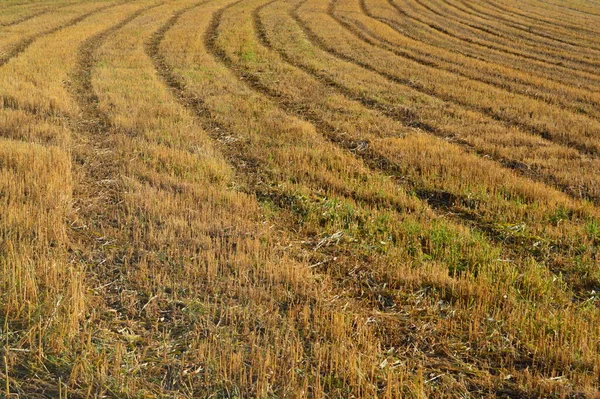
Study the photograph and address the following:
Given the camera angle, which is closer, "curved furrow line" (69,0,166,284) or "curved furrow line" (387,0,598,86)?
"curved furrow line" (69,0,166,284)

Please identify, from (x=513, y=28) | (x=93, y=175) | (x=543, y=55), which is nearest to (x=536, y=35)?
(x=513, y=28)

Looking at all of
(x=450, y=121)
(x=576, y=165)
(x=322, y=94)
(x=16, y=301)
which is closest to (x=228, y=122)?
(x=322, y=94)

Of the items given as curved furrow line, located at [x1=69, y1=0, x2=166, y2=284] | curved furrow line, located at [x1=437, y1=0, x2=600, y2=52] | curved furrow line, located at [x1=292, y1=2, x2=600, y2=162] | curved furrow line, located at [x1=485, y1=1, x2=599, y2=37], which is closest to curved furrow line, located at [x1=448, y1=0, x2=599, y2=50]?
curved furrow line, located at [x1=437, y1=0, x2=600, y2=52]

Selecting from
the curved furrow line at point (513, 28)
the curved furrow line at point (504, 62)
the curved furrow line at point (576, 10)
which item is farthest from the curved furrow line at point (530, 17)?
the curved furrow line at point (504, 62)

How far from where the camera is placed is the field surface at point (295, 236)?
14.8 ft

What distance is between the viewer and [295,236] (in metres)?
7.22

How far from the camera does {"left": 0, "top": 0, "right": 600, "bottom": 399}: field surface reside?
14.8 ft

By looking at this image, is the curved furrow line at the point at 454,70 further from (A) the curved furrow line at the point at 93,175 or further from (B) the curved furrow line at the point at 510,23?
(A) the curved furrow line at the point at 93,175

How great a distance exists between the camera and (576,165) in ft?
34.4

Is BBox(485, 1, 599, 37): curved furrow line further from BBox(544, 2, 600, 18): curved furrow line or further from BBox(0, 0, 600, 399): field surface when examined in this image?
BBox(0, 0, 600, 399): field surface

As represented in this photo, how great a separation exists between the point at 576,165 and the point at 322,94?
23.9 feet

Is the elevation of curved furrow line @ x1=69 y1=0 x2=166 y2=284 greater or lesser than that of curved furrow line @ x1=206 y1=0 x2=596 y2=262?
greater

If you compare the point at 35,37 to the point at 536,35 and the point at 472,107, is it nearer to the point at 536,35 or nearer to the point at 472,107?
the point at 472,107

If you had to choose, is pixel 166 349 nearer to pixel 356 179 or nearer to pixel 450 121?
pixel 356 179
